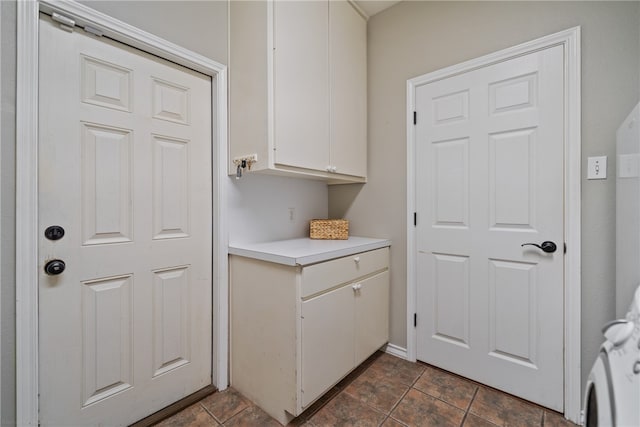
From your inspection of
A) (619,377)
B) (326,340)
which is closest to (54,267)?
(326,340)

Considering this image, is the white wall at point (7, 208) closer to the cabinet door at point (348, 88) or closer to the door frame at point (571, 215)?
the cabinet door at point (348, 88)

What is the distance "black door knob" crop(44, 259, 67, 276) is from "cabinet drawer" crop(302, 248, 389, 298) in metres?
1.07

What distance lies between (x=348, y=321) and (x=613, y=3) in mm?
2176

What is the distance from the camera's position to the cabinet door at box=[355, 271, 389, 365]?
1810mm

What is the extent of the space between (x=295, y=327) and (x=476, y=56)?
1.97 metres

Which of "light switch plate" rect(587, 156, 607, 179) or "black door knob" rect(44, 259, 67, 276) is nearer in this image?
"black door knob" rect(44, 259, 67, 276)

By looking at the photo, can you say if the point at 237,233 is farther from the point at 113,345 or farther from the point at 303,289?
the point at 113,345

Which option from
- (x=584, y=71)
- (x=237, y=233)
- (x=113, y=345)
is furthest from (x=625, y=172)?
(x=113, y=345)

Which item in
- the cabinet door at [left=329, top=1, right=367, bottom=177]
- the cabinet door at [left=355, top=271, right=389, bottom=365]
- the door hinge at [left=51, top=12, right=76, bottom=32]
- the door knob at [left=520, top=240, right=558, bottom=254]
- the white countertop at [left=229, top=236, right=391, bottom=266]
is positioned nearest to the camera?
the door hinge at [left=51, top=12, right=76, bottom=32]

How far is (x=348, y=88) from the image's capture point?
2.07 metres

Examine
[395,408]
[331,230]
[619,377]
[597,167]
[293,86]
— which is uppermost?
[293,86]

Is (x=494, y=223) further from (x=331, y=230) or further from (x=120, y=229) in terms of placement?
(x=120, y=229)

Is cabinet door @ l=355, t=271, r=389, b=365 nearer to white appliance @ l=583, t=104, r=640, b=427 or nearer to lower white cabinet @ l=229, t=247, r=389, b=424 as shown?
lower white cabinet @ l=229, t=247, r=389, b=424

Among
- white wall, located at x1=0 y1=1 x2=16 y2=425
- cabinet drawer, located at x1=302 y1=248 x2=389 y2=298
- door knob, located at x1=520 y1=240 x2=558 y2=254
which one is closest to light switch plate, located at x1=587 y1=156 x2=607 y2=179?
door knob, located at x1=520 y1=240 x2=558 y2=254
